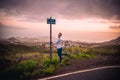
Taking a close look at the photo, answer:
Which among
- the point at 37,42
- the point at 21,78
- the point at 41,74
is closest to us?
the point at 21,78

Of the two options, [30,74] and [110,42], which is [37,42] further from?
[30,74]

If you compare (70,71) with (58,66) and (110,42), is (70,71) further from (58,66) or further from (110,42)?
(110,42)

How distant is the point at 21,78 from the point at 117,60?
25.7ft

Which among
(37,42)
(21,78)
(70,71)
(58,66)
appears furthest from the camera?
(37,42)

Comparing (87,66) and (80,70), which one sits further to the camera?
(87,66)

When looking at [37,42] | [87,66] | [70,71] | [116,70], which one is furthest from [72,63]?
[37,42]

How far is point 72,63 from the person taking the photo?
41.7ft

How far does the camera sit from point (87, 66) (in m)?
11.9

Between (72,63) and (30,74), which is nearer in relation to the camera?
(30,74)

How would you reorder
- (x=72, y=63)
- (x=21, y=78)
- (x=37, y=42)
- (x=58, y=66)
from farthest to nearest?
(x=37, y=42), (x=72, y=63), (x=58, y=66), (x=21, y=78)

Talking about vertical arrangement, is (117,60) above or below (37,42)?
below

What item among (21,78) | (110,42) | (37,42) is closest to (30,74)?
(21,78)

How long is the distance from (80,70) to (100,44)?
17.1 meters

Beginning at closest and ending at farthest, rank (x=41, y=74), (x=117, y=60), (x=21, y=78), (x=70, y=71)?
(x=21, y=78)
(x=41, y=74)
(x=70, y=71)
(x=117, y=60)
